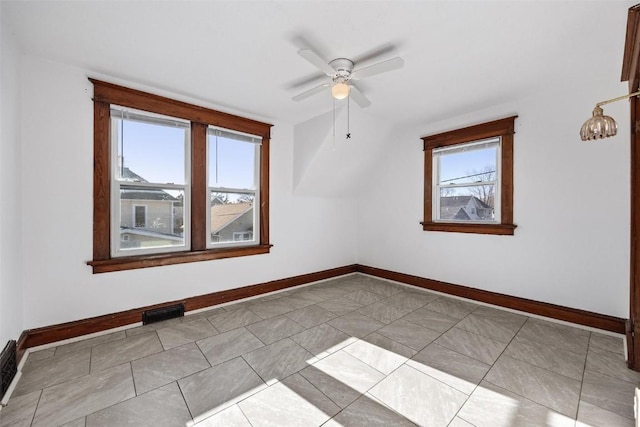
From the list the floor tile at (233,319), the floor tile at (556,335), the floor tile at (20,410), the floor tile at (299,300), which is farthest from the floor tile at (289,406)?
the floor tile at (556,335)

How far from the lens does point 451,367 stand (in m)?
2.02

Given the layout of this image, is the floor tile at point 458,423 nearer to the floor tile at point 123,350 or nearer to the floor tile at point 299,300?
the floor tile at point 299,300

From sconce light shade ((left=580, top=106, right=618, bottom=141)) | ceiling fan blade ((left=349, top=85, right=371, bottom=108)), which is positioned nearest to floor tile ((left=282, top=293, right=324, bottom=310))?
ceiling fan blade ((left=349, top=85, right=371, bottom=108))

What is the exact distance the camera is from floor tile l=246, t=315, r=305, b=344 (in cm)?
248

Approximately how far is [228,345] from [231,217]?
164 centimetres

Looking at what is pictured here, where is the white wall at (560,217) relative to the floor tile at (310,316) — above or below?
above

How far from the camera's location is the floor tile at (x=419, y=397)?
1556mm

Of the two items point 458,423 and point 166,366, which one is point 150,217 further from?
point 458,423

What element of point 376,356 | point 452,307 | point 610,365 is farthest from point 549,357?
point 376,356

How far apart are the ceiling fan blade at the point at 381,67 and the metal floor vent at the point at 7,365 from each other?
3.12 meters

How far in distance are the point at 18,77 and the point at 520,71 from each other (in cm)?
422

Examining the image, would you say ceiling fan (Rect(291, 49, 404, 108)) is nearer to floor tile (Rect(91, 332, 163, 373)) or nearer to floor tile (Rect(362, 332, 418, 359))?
floor tile (Rect(362, 332, 418, 359))

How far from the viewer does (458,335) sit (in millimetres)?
2539

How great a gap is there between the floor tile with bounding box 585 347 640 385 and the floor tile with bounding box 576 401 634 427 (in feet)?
1.71
